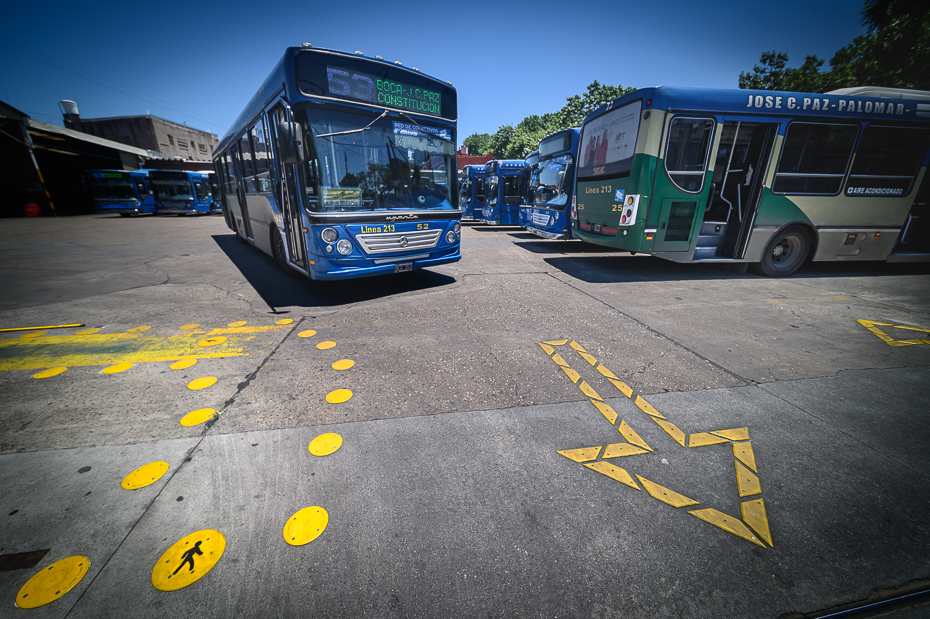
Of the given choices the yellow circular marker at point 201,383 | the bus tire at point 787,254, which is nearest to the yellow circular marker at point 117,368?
the yellow circular marker at point 201,383

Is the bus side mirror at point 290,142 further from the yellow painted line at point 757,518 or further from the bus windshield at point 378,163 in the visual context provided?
the yellow painted line at point 757,518

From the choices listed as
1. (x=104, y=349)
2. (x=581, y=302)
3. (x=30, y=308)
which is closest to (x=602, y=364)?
(x=581, y=302)

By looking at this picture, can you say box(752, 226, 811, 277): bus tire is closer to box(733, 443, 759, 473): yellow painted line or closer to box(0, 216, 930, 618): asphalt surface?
box(0, 216, 930, 618): asphalt surface

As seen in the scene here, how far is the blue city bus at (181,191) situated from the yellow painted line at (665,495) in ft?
102

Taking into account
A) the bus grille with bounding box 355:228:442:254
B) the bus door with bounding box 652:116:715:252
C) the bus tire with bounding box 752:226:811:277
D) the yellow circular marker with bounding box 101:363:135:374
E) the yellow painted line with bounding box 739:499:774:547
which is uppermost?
the bus door with bounding box 652:116:715:252

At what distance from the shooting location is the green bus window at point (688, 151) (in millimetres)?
6113

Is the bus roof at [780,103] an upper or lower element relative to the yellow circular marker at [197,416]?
upper

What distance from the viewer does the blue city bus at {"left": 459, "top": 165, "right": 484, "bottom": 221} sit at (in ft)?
60.1

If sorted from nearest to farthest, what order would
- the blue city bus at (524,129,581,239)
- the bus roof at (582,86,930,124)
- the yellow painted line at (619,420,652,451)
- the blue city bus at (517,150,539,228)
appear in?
the yellow painted line at (619,420,652,451) → the bus roof at (582,86,930,124) → the blue city bus at (524,129,581,239) → the blue city bus at (517,150,539,228)

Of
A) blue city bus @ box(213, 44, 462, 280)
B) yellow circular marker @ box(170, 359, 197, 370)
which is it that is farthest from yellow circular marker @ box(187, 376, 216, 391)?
blue city bus @ box(213, 44, 462, 280)

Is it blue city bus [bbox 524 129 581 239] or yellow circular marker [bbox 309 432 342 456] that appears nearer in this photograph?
yellow circular marker [bbox 309 432 342 456]

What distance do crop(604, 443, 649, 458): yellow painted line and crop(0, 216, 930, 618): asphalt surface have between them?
0.02 meters

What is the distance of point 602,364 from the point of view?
133 inches

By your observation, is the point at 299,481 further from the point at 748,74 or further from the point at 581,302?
the point at 748,74
